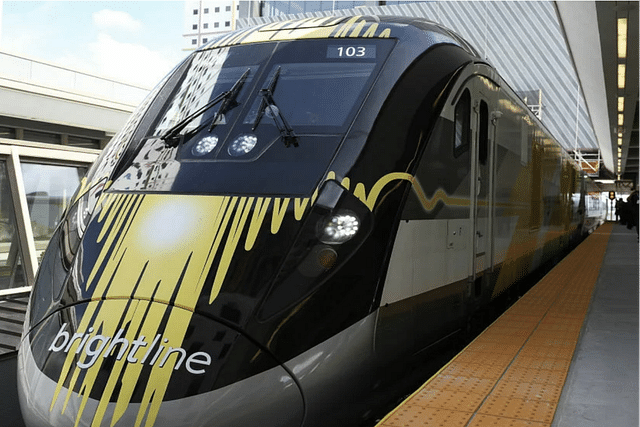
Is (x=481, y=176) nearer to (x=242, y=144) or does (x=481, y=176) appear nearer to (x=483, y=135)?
(x=483, y=135)

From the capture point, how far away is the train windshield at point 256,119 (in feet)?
12.9

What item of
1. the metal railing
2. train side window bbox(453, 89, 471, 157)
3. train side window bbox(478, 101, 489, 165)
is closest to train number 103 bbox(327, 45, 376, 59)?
train side window bbox(453, 89, 471, 157)

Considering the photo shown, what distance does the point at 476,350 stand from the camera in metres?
4.68

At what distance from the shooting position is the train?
316 centimetres

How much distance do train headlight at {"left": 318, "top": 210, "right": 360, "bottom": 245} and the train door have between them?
2.03 metres

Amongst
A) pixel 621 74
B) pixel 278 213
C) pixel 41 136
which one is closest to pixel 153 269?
pixel 278 213

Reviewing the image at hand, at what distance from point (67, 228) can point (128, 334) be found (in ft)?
4.10

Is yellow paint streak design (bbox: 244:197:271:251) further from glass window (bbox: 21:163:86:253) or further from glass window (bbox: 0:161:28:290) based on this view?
glass window (bbox: 21:163:86:253)

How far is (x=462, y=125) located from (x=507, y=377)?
76.7 inches

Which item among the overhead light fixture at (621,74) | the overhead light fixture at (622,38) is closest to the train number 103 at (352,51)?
the overhead light fixture at (622,38)

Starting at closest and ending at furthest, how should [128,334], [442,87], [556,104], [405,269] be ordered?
[128,334]
[405,269]
[442,87]
[556,104]

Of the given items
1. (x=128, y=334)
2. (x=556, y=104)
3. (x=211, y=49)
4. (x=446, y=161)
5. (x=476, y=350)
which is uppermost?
(x=556, y=104)

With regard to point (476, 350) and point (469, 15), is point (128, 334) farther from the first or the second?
point (469, 15)

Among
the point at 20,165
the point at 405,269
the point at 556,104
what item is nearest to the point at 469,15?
the point at 556,104
